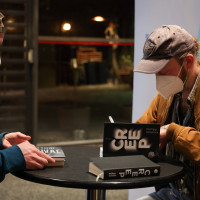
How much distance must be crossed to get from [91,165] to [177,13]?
5.08 ft

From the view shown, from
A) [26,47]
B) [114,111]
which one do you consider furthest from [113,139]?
[114,111]

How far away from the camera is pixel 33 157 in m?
1.73

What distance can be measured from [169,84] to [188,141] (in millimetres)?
316

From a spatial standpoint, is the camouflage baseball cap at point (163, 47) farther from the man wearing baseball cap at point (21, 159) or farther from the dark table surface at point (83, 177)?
the man wearing baseball cap at point (21, 159)

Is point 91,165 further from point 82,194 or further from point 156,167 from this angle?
point 82,194

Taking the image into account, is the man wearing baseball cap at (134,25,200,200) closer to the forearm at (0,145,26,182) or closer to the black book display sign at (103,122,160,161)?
the black book display sign at (103,122,160,161)

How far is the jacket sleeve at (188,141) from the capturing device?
5.98ft

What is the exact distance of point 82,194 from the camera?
3869 mm

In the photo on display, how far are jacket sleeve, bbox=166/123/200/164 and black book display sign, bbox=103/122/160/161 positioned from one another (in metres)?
0.09

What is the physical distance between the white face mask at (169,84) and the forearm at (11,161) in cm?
77

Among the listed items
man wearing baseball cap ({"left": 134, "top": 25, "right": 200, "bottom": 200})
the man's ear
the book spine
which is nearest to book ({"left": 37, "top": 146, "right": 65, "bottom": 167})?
the book spine

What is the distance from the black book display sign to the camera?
1.84 meters

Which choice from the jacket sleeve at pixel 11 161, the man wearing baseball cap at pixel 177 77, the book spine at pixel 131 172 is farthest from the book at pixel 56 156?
the man wearing baseball cap at pixel 177 77

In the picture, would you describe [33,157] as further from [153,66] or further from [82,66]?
[82,66]
